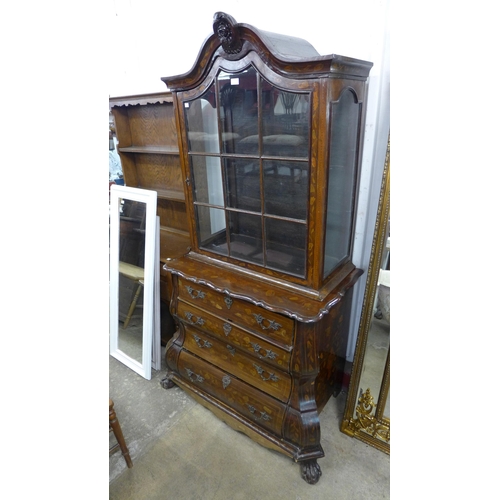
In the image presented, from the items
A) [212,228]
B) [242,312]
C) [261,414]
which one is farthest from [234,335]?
[212,228]

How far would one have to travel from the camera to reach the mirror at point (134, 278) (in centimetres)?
179

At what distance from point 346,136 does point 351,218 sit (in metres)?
0.37

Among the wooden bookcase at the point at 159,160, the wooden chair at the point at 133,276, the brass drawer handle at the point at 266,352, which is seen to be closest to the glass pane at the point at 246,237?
the brass drawer handle at the point at 266,352

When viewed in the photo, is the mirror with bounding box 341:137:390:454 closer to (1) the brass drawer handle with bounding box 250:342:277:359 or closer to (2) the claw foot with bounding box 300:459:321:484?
(2) the claw foot with bounding box 300:459:321:484

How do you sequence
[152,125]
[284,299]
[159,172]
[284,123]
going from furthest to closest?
[159,172] < [152,125] < [284,299] < [284,123]

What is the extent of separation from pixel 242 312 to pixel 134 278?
85cm

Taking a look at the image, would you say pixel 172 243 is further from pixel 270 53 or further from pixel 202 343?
pixel 270 53

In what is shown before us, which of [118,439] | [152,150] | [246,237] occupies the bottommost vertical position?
[118,439]

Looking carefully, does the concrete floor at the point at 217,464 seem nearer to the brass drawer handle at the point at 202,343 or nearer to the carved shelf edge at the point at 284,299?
the brass drawer handle at the point at 202,343

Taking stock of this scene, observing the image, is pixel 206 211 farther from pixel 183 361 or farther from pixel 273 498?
pixel 273 498

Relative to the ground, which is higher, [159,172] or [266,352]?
[159,172]

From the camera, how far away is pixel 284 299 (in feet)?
4.11

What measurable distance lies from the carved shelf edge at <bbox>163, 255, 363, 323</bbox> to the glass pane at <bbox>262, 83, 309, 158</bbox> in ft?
1.74

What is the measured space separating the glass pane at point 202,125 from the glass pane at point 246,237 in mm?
303
